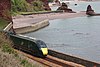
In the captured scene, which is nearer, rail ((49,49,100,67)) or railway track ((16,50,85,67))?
rail ((49,49,100,67))

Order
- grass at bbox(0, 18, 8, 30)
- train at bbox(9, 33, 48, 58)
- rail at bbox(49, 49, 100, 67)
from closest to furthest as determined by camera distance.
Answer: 1. rail at bbox(49, 49, 100, 67)
2. train at bbox(9, 33, 48, 58)
3. grass at bbox(0, 18, 8, 30)

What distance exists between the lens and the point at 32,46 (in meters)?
24.7

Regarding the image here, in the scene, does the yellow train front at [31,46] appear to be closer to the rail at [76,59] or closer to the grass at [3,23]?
the rail at [76,59]

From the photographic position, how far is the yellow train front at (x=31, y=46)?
23.7m

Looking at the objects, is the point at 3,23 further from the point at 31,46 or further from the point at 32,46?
the point at 32,46

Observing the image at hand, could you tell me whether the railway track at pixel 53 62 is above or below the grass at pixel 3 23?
above

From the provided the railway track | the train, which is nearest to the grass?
the train

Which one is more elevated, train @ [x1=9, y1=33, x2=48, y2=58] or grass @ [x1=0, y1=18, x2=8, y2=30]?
train @ [x1=9, y1=33, x2=48, y2=58]

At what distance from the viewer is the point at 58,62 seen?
73.4ft

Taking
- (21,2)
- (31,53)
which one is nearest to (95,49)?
(31,53)

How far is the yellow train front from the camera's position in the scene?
23.7 metres

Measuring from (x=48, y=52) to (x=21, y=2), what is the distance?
2920 inches

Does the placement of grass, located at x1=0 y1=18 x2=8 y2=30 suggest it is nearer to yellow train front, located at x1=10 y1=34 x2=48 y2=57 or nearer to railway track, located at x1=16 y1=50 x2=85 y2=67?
yellow train front, located at x1=10 y1=34 x2=48 y2=57

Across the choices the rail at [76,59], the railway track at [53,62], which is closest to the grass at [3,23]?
the rail at [76,59]
